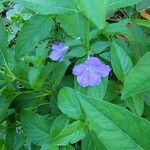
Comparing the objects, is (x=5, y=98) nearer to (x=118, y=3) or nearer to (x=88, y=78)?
(x=88, y=78)

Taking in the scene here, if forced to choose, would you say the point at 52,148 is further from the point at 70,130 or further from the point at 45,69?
the point at 45,69

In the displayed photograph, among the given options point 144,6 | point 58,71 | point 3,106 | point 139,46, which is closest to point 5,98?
point 3,106

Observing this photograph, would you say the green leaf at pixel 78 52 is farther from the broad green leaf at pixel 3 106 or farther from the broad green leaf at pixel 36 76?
the broad green leaf at pixel 3 106

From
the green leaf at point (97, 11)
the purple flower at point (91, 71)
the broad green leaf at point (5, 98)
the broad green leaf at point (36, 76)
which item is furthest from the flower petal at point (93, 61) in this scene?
the green leaf at point (97, 11)

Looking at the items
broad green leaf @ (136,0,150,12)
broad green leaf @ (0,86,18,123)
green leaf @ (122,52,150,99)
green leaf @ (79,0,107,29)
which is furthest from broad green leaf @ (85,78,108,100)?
broad green leaf @ (136,0,150,12)

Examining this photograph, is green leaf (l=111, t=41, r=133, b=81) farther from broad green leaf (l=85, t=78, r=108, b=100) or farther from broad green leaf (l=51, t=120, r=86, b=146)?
broad green leaf (l=51, t=120, r=86, b=146)

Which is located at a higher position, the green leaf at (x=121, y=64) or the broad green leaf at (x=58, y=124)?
the green leaf at (x=121, y=64)

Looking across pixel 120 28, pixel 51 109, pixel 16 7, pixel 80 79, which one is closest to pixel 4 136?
pixel 51 109
